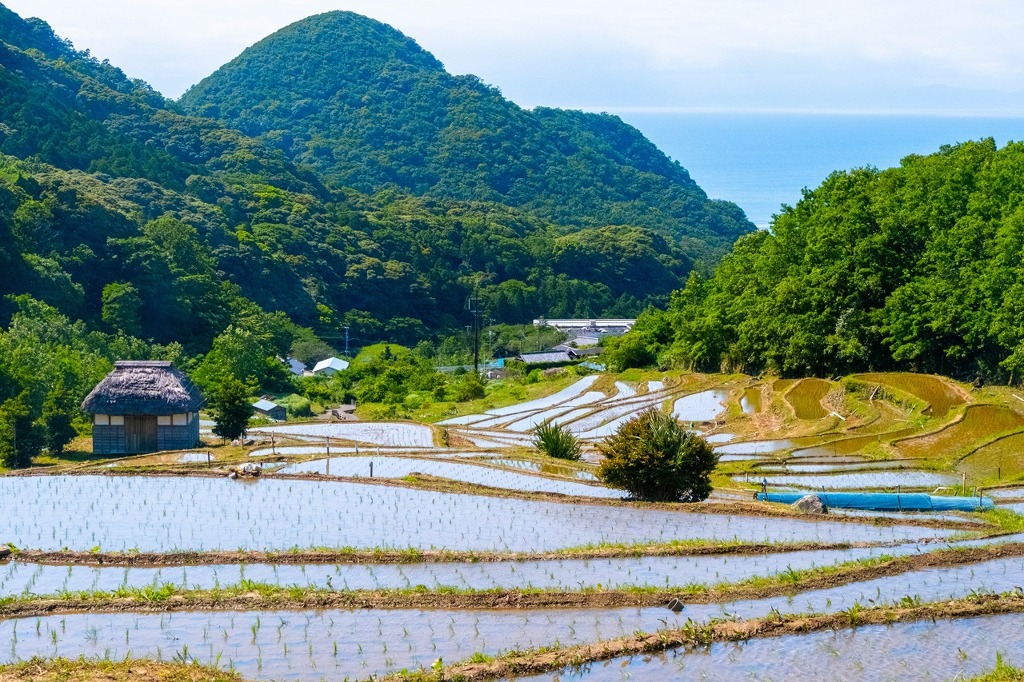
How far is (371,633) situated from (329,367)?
56.6 m

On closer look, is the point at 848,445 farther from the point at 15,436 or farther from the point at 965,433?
the point at 15,436

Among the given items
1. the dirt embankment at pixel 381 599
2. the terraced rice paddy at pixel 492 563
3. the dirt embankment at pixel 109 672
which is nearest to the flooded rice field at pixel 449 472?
the terraced rice paddy at pixel 492 563

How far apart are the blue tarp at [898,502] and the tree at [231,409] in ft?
53.9

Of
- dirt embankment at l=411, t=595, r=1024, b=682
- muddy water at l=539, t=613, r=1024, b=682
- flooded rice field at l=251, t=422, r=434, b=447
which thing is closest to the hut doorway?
flooded rice field at l=251, t=422, r=434, b=447

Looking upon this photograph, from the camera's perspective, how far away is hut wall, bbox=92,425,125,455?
110 feet

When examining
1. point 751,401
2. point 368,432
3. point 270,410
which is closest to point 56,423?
point 368,432

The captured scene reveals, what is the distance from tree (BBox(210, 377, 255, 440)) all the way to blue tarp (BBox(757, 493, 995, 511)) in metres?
16.4

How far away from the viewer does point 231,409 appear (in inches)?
1287

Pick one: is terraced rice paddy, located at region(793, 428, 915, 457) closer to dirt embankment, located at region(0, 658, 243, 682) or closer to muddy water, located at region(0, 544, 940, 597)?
muddy water, located at region(0, 544, 940, 597)

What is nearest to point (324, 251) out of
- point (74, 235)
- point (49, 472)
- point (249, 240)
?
point (249, 240)

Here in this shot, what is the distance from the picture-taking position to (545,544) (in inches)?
666

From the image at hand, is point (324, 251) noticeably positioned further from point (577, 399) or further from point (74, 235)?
point (577, 399)

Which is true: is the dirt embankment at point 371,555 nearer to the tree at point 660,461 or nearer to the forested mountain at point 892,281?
the tree at point 660,461

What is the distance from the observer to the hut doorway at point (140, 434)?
33.6 metres
